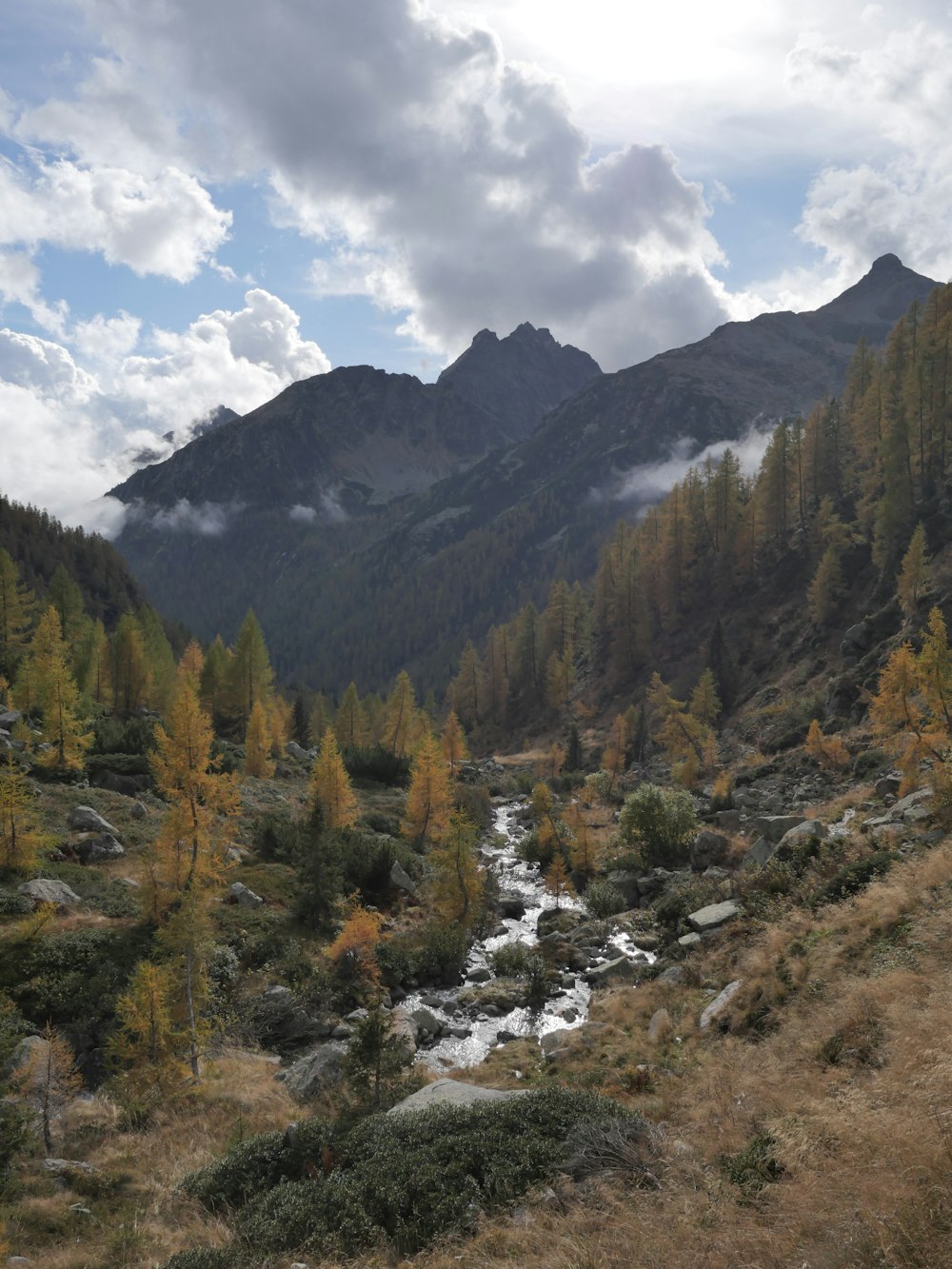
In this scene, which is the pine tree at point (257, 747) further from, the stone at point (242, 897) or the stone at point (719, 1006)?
the stone at point (719, 1006)

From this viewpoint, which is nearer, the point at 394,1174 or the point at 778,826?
the point at 394,1174

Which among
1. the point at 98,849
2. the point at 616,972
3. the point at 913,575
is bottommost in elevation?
the point at 616,972

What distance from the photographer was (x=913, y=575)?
184 ft

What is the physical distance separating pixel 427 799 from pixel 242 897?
15.7 m

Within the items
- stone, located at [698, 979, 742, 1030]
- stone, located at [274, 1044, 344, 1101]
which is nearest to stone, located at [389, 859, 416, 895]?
stone, located at [274, 1044, 344, 1101]

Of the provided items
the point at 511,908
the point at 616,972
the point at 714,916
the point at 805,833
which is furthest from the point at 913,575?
the point at 616,972

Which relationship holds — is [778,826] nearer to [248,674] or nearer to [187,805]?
[187,805]

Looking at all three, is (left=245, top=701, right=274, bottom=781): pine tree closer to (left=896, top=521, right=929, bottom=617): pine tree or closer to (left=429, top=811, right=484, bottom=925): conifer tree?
(left=429, top=811, right=484, bottom=925): conifer tree

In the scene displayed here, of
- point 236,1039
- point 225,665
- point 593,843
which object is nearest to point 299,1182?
point 236,1039

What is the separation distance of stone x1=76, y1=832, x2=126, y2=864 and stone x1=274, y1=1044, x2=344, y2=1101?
17.3m

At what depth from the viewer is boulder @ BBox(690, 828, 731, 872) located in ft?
117

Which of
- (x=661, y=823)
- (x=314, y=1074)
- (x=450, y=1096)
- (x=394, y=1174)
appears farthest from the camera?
(x=661, y=823)

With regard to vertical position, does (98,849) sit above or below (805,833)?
above

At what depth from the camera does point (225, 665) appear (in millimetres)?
74250
